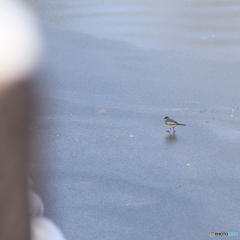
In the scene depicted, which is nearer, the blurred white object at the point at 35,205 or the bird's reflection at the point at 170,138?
the blurred white object at the point at 35,205

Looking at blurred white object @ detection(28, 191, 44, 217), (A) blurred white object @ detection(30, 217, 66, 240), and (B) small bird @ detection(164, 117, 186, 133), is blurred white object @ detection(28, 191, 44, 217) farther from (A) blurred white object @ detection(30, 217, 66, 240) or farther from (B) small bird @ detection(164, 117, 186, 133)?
(B) small bird @ detection(164, 117, 186, 133)

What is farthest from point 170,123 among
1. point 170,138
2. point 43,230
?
point 43,230

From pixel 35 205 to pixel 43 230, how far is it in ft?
0.15

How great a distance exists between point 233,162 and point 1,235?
552cm

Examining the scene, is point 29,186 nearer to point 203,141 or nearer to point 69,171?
point 69,171

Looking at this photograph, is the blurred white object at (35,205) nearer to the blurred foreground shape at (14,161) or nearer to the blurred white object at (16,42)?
the blurred foreground shape at (14,161)

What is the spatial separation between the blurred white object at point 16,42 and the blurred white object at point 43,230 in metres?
0.24

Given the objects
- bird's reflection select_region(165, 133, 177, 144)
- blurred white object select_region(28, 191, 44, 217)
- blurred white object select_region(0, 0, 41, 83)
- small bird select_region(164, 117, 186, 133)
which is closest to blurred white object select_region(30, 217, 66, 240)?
blurred white object select_region(28, 191, 44, 217)

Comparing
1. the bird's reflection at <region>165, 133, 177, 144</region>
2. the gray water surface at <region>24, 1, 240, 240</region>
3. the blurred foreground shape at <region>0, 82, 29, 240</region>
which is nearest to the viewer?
the blurred foreground shape at <region>0, 82, 29, 240</region>

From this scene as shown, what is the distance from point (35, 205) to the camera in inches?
29.0

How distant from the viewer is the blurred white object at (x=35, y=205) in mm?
710

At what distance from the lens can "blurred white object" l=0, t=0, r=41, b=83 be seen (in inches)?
25.3

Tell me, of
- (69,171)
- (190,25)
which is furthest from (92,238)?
(190,25)

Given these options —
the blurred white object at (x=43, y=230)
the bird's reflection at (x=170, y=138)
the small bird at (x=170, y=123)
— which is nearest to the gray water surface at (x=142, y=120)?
the bird's reflection at (x=170, y=138)
